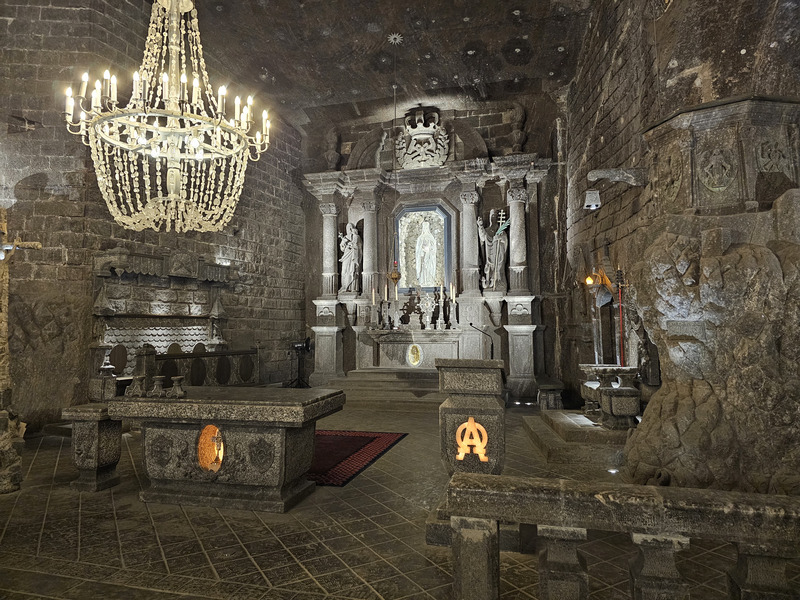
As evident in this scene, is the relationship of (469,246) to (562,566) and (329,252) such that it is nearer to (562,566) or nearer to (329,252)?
(329,252)

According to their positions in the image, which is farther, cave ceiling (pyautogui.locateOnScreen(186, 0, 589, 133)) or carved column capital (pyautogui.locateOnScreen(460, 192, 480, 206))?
carved column capital (pyautogui.locateOnScreen(460, 192, 480, 206))

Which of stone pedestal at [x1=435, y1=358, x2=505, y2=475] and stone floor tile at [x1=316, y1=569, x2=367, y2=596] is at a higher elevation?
stone pedestal at [x1=435, y1=358, x2=505, y2=475]

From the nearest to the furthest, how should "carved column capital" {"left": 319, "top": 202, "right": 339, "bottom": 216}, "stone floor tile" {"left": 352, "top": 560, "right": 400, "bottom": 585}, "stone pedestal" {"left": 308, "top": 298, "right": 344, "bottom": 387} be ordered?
"stone floor tile" {"left": 352, "top": 560, "right": 400, "bottom": 585}
"stone pedestal" {"left": 308, "top": 298, "right": 344, "bottom": 387}
"carved column capital" {"left": 319, "top": 202, "right": 339, "bottom": 216}

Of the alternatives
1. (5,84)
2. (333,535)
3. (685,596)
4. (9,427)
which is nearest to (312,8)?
(5,84)

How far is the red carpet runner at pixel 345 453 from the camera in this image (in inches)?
169

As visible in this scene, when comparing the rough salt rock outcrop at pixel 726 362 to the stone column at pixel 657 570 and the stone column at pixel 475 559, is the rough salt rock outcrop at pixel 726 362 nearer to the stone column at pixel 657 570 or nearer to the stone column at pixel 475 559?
the stone column at pixel 657 570

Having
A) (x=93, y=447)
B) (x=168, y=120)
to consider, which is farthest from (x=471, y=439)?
(x=168, y=120)

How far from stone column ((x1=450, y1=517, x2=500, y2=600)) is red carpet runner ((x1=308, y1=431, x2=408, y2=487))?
8.28 feet

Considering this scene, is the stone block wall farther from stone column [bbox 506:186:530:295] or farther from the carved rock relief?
the carved rock relief

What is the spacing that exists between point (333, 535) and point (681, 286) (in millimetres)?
3101

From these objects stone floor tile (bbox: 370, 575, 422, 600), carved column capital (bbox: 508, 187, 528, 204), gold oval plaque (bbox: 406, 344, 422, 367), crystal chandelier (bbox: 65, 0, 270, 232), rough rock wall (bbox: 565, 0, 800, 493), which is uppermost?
carved column capital (bbox: 508, 187, 528, 204)

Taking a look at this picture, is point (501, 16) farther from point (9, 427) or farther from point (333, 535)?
point (9, 427)

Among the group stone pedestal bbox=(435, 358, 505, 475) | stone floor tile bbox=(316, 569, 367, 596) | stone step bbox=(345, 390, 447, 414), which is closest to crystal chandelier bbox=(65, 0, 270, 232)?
stone pedestal bbox=(435, 358, 505, 475)

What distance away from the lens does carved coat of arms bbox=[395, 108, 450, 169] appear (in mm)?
10109
